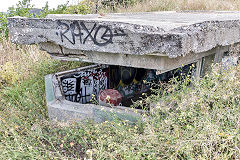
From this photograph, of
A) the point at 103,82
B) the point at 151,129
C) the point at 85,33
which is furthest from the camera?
the point at 103,82

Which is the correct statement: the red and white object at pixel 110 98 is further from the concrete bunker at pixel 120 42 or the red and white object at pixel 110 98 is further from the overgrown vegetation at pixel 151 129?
the overgrown vegetation at pixel 151 129

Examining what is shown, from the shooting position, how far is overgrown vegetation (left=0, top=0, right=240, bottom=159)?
1.84 m

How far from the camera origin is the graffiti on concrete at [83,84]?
13.2 ft

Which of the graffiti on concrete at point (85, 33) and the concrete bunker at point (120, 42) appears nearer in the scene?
the concrete bunker at point (120, 42)

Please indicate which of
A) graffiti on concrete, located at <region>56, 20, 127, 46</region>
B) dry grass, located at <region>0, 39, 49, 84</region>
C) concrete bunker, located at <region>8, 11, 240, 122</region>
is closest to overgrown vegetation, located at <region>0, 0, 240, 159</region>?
concrete bunker, located at <region>8, 11, 240, 122</region>

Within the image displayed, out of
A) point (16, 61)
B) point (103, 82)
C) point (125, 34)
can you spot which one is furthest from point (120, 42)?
point (16, 61)

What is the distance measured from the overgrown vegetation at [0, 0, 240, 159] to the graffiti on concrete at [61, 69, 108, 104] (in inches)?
20.0

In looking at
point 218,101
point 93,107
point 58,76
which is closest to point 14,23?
point 58,76

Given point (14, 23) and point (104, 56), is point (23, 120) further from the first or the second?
point (104, 56)

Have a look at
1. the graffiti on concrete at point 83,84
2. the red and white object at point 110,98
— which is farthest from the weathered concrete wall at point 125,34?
the graffiti on concrete at point 83,84

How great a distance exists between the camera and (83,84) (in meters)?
4.22

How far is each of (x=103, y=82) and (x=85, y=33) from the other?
2.16 metres

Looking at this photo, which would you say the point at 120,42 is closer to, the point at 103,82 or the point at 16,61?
the point at 103,82

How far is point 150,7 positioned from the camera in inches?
353
